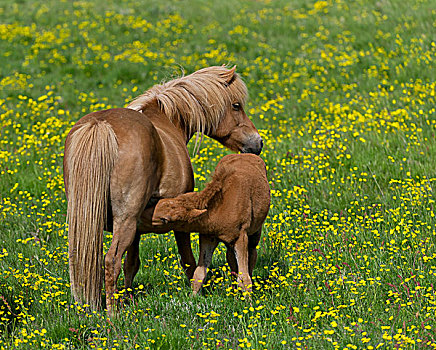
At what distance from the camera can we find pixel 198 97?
5.99 meters

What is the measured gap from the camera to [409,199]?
6.57 meters

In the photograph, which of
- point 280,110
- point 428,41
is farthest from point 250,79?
point 428,41

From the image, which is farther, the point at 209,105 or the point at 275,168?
the point at 275,168

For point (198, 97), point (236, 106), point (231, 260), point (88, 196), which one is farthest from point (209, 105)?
point (88, 196)

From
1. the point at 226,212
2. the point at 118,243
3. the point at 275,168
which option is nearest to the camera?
the point at 118,243

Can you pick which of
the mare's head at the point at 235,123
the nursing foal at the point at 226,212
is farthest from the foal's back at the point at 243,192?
the mare's head at the point at 235,123

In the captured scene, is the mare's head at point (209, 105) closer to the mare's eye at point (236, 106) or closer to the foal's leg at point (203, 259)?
the mare's eye at point (236, 106)

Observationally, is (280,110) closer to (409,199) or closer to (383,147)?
(383,147)

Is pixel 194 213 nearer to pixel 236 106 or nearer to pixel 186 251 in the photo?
pixel 186 251

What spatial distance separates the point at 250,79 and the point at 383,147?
5257mm

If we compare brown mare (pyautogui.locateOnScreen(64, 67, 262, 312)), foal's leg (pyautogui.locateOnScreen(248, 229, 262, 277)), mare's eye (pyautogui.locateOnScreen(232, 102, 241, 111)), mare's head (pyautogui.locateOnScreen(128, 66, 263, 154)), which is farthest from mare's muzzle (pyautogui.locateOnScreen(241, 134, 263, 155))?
brown mare (pyautogui.locateOnScreen(64, 67, 262, 312))

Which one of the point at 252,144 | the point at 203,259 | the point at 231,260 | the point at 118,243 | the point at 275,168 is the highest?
the point at 252,144

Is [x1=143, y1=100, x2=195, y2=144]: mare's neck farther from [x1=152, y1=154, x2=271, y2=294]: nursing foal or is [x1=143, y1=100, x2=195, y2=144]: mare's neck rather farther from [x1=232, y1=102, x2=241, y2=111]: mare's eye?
[x1=232, y1=102, x2=241, y2=111]: mare's eye

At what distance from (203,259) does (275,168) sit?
127 inches
